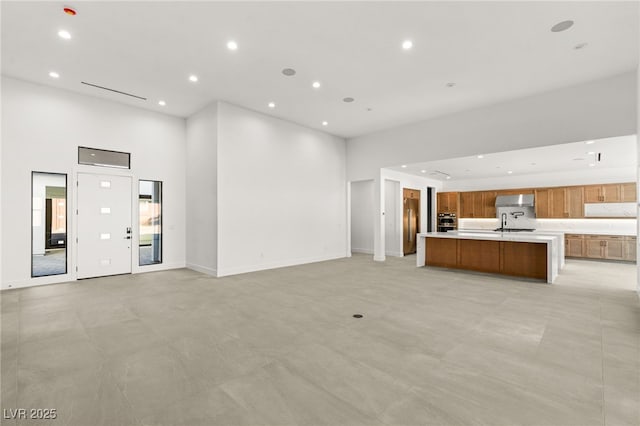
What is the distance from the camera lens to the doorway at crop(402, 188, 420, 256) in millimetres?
10523

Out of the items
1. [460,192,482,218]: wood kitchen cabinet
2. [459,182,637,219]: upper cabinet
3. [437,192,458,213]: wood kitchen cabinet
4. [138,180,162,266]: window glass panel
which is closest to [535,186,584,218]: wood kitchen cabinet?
[459,182,637,219]: upper cabinet

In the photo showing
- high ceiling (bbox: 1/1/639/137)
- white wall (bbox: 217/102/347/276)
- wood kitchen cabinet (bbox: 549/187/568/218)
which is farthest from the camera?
wood kitchen cabinet (bbox: 549/187/568/218)

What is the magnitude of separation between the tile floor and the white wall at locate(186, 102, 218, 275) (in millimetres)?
1912

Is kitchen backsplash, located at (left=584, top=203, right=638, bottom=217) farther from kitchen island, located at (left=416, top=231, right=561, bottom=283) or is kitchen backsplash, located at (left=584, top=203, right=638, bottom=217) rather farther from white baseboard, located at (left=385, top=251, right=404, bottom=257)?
white baseboard, located at (left=385, top=251, right=404, bottom=257)

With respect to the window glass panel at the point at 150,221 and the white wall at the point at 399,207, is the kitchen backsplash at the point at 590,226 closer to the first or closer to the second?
the white wall at the point at 399,207

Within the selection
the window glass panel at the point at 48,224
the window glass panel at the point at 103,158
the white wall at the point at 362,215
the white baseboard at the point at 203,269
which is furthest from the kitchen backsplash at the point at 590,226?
the window glass panel at the point at 48,224

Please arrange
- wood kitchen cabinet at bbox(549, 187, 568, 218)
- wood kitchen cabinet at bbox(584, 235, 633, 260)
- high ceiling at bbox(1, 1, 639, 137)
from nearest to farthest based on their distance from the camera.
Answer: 1. high ceiling at bbox(1, 1, 639, 137)
2. wood kitchen cabinet at bbox(584, 235, 633, 260)
3. wood kitchen cabinet at bbox(549, 187, 568, 218)

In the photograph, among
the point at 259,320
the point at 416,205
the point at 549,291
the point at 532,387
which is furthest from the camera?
the point at 416,205

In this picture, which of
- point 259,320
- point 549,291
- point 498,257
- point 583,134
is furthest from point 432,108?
point 259,320

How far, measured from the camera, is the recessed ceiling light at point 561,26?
13.1 ft

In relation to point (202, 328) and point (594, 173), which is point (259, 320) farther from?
point (594, 173)

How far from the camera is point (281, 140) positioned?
816cm

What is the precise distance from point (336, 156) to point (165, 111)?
510cm

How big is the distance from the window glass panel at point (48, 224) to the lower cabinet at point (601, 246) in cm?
1395
